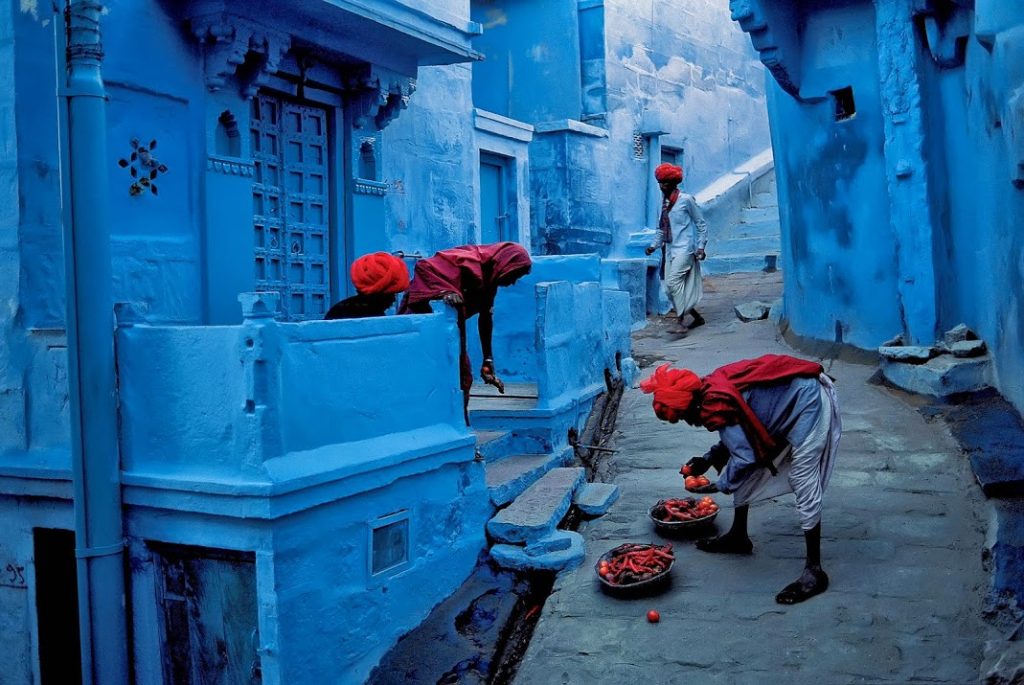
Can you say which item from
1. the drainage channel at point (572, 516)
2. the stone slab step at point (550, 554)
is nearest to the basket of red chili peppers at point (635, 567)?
the stone slab step at point (550, 554)

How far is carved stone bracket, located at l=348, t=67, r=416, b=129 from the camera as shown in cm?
792

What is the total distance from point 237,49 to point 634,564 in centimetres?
417

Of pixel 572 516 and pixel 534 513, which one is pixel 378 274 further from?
pixel 572 516

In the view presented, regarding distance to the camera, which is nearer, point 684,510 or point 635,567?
point 635,567

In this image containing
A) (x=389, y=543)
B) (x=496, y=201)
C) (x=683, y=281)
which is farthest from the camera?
(x=496, y=201)

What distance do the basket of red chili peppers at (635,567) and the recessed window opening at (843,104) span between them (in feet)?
17.2

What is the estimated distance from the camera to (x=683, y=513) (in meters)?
5.90

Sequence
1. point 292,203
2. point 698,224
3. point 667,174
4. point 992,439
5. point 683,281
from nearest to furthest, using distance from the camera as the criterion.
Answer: point 992,439, point 292,203, point 667,174, point 698,224, point 683,281

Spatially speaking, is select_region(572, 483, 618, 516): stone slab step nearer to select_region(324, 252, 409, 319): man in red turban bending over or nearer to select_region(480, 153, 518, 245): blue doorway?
select_region(324, 252, 409, 319): man in red turban bending over

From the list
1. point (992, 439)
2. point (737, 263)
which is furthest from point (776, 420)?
point (737, 263)

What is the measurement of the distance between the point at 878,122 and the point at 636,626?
5555 mm

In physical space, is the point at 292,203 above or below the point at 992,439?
above

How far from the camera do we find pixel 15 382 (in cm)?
562

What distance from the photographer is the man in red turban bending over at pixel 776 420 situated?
493 centimetres
